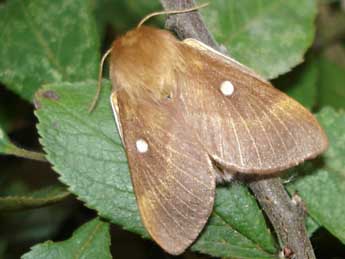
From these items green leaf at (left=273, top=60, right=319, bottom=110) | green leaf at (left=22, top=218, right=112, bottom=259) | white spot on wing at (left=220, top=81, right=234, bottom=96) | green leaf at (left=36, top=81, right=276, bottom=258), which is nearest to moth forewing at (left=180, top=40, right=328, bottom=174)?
white spot on wing at (left=220, top=81, right=234, bottom=96)

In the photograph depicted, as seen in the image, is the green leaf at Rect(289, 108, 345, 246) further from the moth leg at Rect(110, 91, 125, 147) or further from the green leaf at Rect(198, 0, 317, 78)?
the moth leg at Rect(110, 91, 125, 147)

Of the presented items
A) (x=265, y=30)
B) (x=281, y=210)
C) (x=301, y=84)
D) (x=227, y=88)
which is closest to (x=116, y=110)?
(x=227, y=88)

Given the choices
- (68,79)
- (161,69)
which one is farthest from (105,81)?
(68,79)

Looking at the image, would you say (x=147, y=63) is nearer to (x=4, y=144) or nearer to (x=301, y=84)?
(x=4, y=144)

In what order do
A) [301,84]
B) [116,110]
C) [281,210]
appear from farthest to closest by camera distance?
[301,84] < [116,110] < [281,210]

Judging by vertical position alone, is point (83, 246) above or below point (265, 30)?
below

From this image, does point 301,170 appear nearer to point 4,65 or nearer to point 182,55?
point 182,55

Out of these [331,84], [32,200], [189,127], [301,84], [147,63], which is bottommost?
[331,84]
